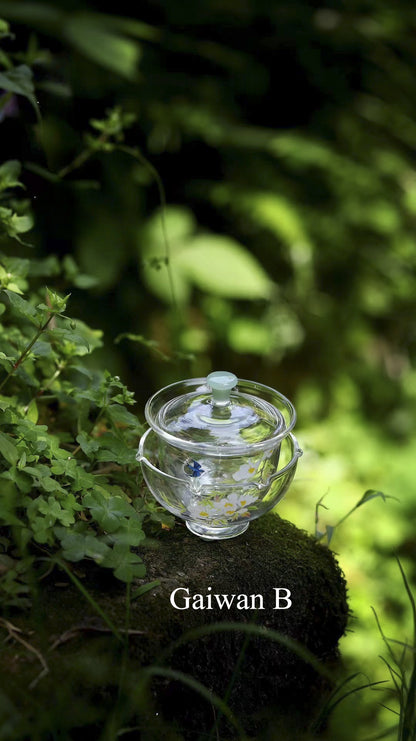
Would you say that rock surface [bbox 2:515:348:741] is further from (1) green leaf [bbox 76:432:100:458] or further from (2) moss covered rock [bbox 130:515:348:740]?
(1) green leaf [bbox 76:432:100:458]

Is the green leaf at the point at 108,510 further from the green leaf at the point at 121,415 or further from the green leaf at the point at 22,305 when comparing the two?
the green leaf at the point at 22,305

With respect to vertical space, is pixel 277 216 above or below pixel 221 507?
below

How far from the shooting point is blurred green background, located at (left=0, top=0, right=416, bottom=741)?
8.13 feet

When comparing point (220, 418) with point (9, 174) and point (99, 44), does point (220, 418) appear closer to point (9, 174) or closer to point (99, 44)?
point (9, 174)

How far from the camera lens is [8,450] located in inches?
45.2

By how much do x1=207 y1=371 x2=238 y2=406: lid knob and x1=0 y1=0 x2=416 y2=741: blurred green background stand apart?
3.25 feet

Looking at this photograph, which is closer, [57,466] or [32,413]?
[57,466]

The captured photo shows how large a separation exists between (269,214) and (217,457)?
77.7 inches

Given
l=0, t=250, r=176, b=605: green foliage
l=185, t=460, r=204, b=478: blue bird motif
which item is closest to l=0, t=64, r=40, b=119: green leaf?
l=0, t=250, r=176, b=605: green foliage

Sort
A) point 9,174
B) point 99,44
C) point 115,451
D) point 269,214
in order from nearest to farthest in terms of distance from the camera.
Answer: point 115,451 → point 9,174 → point 99,44 → point 269,214

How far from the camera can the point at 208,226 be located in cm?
317

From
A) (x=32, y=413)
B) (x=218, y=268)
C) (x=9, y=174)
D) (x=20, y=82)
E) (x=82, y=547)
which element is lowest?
(x=218, y=268)

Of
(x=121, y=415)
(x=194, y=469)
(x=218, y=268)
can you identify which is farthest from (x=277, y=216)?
(x=194, y=469)

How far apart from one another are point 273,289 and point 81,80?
1.26 m
